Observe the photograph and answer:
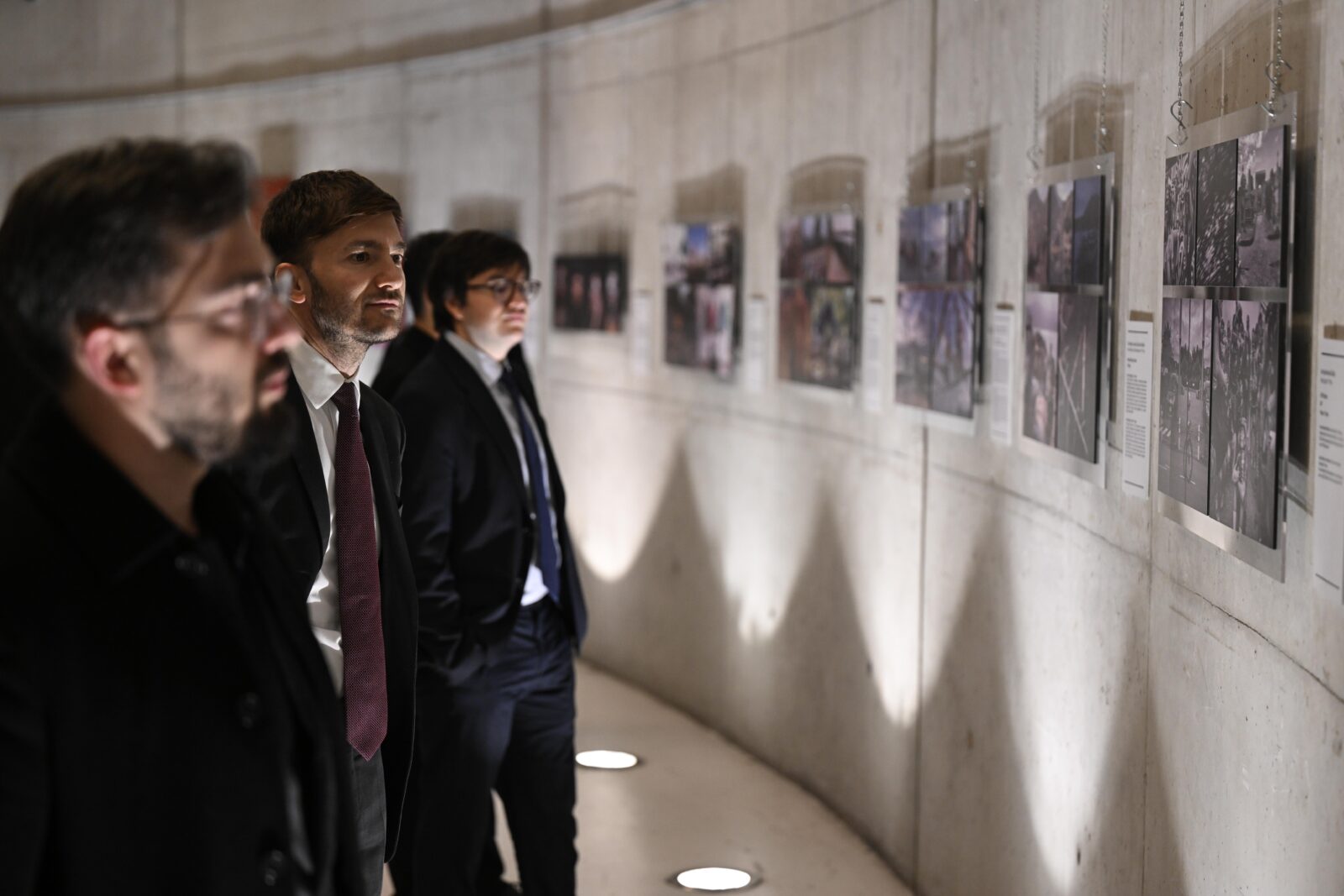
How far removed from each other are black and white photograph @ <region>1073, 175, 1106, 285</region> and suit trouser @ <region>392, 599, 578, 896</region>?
2044mm

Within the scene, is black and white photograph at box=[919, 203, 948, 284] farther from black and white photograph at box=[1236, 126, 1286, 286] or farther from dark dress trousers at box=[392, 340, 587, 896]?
black and white photograph at box=[1236, 126, 1286, 286]

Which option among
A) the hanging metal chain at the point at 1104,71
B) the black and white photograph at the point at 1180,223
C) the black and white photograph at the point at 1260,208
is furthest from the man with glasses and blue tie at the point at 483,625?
the black and white photograph at the point at 1260,208

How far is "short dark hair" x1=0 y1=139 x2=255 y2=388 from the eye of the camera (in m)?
1.85

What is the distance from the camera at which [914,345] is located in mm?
5617

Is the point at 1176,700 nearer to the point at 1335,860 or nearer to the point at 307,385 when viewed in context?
the point at 1335,860

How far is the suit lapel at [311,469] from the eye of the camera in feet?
10.6

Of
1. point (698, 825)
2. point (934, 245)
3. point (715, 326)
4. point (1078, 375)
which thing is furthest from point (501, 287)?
point (715, 326)

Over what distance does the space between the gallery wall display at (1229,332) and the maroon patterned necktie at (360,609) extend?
1.73 m

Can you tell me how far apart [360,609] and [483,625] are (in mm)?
1572

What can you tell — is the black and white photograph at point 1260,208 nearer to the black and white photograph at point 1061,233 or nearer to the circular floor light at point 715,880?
the black and white photograph at point 1061,233

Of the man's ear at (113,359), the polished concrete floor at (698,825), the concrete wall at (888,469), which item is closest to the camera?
the man's ear at (113,359)

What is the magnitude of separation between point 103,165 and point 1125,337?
8.43 feet

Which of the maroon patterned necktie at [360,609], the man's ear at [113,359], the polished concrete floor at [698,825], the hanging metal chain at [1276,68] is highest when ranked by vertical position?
the hanging metal chain at [1276,68]

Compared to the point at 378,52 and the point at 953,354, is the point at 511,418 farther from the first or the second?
the point at 378,52
